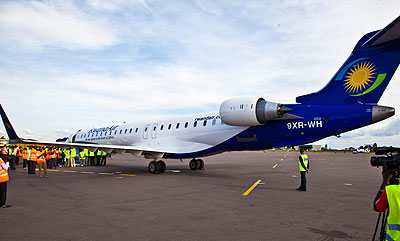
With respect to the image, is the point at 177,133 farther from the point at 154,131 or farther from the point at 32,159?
the point at 32,159

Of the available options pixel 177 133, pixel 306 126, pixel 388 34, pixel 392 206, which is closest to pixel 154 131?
pixel 177 133

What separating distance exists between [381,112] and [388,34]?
2.71 meters

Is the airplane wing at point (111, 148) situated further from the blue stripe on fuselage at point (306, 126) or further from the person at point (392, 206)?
the person at point (392, 206)

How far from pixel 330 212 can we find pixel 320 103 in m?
5.70

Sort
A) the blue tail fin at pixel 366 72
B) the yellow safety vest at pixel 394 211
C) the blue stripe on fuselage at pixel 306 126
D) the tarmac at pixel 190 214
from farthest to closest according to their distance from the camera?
the blue stripe on fuselage at pixel 306 126, the blue tail fin at pixel 366 72, the tarmac at pixel 190 214, the yellow safety vest at pixel 394 211

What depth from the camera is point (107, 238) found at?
4.83 meters

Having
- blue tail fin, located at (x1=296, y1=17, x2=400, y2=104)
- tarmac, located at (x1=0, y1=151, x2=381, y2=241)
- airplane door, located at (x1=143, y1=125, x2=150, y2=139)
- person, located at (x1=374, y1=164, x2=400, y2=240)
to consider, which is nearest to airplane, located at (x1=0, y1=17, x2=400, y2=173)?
blue tail fin, located at (x1=296, y1=17, x2=400, y2=104)

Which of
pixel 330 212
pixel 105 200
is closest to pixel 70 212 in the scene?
pixel 105 200

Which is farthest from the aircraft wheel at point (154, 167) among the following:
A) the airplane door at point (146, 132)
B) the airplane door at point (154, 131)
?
the airplane door at point (146, 132)

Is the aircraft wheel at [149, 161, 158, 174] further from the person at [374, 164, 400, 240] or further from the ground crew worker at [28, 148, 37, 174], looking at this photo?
the person at [374, 164, 400, 240]

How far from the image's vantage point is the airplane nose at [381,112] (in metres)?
9.57

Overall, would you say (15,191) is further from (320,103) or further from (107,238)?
(320,103)

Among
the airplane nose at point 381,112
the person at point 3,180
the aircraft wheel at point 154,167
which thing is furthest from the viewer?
the aircraft wheel at point 154,167

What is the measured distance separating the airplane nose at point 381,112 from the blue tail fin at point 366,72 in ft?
1.02
